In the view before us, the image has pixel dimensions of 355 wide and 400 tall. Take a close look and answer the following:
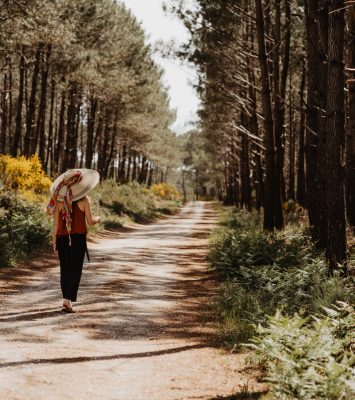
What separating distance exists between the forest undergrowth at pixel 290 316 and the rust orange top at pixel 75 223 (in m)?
2.39

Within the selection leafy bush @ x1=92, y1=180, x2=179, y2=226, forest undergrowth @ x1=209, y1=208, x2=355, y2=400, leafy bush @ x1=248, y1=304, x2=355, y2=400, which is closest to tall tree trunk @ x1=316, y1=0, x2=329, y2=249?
forest undergrowth @ x1=209, y1=208, x2=355, y2=400

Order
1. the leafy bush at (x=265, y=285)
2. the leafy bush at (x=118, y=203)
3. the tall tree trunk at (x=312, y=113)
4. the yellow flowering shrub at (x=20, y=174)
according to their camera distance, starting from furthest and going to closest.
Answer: the leafy bush at (x=118, y=203) < the yellow flowering shrub at (x=20, y=174) < the tall tree trunk at (x=312, y=113) < the leafy bush at (x=265, y=285)

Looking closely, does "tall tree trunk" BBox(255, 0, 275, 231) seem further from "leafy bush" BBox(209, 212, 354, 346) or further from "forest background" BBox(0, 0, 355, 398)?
"leafy bush" BBox(209, 212, 354, 346)

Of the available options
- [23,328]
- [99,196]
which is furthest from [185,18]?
[23,328]

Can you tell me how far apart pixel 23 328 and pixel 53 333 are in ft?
1.46

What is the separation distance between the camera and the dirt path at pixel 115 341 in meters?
4.52

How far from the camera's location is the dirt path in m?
4.52

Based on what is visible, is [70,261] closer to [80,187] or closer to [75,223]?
[75,223]

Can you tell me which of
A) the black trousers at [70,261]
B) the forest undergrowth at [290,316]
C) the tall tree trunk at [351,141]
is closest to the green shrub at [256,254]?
the forest undergrowth at [290,316]

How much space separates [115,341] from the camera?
240 inches

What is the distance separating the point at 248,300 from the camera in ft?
25.7

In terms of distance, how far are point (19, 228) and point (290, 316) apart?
761 centimetres

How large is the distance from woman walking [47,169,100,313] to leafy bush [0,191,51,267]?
158 inches

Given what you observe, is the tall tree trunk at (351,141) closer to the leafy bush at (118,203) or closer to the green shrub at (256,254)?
the green shrub at (256,254)
